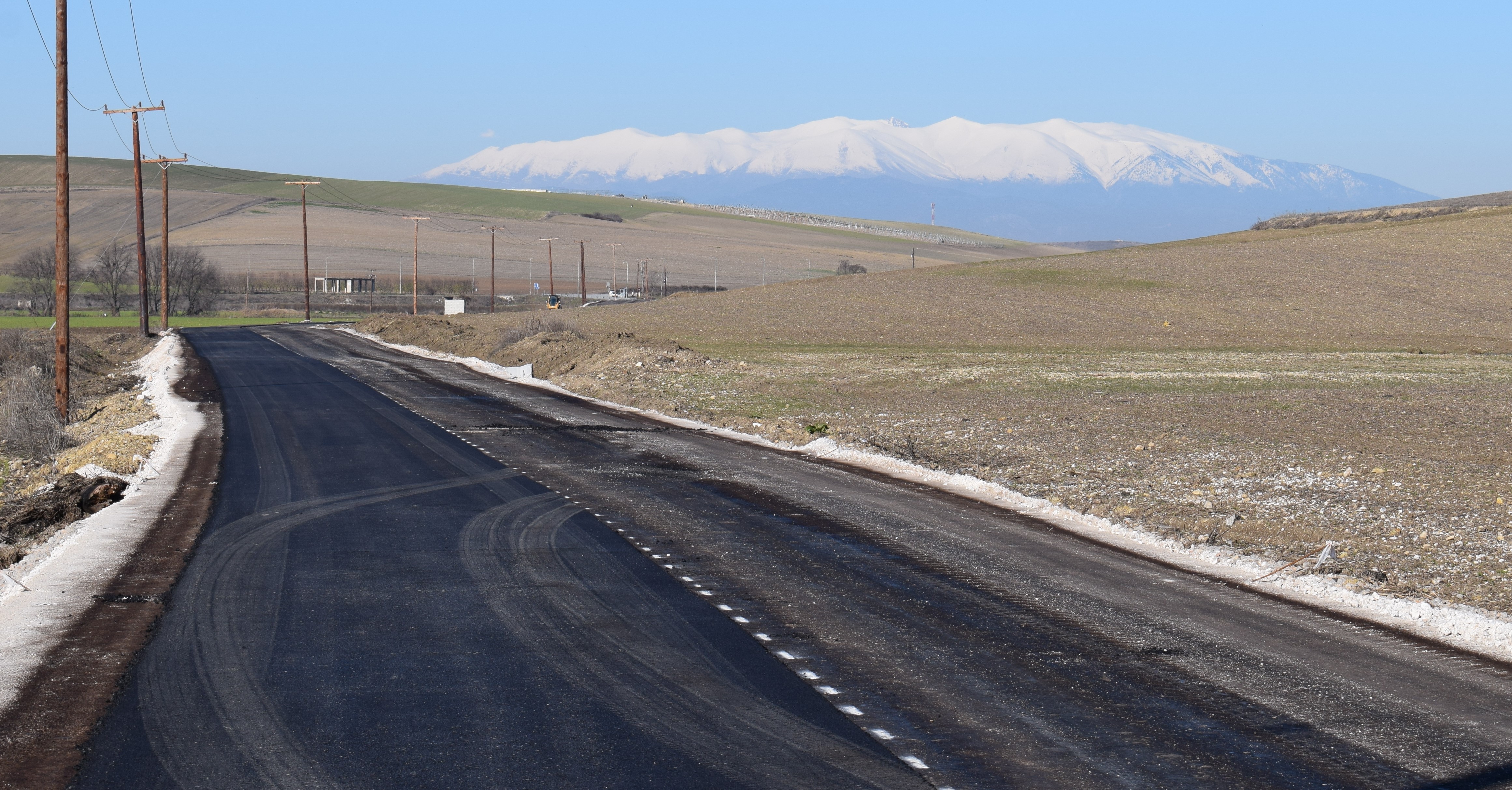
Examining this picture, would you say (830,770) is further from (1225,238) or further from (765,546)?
(1225,238)

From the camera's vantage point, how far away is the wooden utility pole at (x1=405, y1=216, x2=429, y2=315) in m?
83.1

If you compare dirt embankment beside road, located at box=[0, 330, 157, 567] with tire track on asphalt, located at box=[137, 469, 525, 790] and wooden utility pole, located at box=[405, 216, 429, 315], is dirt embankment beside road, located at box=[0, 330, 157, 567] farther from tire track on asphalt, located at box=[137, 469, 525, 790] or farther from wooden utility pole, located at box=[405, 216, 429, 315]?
wooden utility pole, located at box=[405, 216, 429, 315]

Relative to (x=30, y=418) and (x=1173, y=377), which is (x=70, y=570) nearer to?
(x=30, y=418)

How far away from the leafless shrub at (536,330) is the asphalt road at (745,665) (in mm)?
29942

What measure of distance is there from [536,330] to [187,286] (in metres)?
63.5

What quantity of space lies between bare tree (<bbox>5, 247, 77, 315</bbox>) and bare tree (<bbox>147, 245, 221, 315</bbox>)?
22.6 feet

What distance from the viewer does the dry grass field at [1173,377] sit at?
1427 centimetres

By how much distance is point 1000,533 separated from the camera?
13.1 meters

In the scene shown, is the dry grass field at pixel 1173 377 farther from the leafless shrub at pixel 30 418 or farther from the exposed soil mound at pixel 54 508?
the leafless shrub at pixel 30 418

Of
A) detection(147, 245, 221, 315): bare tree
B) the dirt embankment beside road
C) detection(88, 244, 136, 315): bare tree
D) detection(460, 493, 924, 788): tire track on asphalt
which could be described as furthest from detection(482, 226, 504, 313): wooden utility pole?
detection(460, 493, 924, 788): tire track on asphalt

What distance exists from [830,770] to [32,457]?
21567 mm

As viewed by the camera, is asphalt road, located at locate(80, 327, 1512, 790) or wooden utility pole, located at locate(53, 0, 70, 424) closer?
asphalt road, located at locate(80, 327, 1512, 790)

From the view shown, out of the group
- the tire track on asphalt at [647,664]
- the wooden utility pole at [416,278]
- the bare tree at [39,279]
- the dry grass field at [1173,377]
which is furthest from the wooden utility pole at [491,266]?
the tire track on asphalt at [647,664]

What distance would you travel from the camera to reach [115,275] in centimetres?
9550
